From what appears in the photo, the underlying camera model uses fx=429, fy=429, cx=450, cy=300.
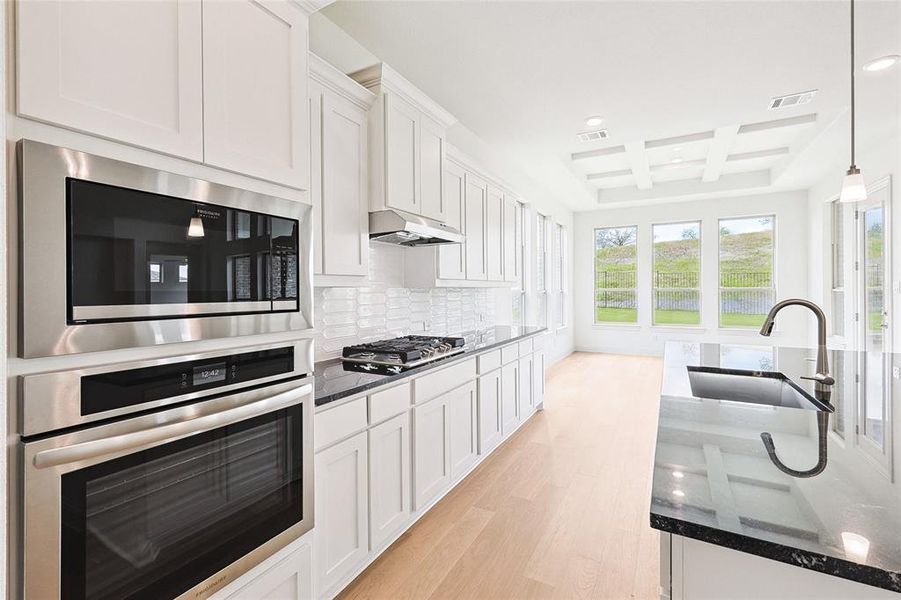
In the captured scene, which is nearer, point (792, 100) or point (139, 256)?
point (139, 256)

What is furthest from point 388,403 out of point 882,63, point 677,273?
point 677,273

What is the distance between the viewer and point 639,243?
7.93 meters

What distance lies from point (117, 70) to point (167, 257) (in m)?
0.45

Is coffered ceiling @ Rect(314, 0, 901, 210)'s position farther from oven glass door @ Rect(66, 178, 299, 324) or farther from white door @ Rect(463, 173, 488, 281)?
oven glass door @ Rect(66, 178, 299, 324)

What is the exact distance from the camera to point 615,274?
8.21m

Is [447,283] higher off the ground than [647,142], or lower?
lower

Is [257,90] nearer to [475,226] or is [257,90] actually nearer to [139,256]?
[139,256]

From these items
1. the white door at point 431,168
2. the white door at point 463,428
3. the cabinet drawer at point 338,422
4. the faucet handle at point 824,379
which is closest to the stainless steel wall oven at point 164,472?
the cabinet drawer at point 338,422

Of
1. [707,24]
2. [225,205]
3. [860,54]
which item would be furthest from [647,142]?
[225,205]

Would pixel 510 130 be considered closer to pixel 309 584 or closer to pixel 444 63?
pixel 444 63

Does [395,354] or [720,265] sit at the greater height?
[720,265]

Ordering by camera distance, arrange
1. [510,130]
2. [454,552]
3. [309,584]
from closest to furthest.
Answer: [309,584] < [454,552] < [510,130]

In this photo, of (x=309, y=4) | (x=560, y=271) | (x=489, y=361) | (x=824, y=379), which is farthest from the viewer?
(x=560, y=271)

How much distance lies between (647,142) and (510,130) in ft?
6.28
